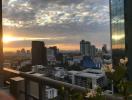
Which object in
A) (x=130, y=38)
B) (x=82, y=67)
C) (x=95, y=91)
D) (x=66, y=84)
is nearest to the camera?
(x=95, y=91)

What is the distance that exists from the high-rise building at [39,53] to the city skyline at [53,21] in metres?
0.52

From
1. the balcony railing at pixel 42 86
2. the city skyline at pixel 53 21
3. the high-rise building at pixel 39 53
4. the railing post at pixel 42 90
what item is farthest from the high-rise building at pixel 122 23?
the railing post at pixel 42 90

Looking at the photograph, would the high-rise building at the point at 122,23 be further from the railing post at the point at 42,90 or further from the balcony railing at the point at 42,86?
the railing post at the point at 42,90

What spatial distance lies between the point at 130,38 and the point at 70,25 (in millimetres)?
6301

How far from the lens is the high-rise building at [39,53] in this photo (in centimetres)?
348

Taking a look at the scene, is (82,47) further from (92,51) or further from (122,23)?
(122,23)

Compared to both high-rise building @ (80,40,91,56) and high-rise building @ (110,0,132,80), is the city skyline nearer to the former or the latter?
high-rise building @ (80,40,91,56)

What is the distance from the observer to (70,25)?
5.50 metres

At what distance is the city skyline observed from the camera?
4258 millimetres

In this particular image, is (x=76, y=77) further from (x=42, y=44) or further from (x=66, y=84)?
(x=42, y=44)

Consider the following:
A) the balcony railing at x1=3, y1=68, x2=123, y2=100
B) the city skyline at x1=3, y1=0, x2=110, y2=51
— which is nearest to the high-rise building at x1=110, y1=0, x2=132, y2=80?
the city skyline at x1=3, y1=0, x2=110, y2=51

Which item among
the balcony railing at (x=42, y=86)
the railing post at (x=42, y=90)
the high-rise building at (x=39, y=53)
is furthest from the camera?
the high-rise building at (x=39, y=53)

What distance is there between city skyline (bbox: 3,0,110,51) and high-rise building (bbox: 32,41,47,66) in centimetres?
52

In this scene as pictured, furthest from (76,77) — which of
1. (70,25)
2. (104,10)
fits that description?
(104,10)
